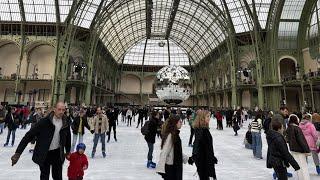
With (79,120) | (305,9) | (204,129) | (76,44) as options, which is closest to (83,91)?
(76,44)

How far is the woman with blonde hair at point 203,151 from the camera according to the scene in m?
4.52

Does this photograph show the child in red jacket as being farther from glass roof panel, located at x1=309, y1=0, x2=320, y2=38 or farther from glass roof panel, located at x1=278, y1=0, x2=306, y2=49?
glass roof panel, located at x1=278, y1=0, x2=306, y2=49

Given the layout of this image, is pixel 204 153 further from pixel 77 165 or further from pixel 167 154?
pixel 77 165

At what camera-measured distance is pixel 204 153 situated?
4.61 meters

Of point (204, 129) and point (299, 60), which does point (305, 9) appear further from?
point (204, 129)

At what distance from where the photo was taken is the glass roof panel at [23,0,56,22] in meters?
34.6

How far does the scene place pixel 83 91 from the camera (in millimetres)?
38500

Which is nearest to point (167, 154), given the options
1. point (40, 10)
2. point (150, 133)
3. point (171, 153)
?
point (171, 153)

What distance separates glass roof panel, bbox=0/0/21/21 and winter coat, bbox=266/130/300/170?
39.3 m

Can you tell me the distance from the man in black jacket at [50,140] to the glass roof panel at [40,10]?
116 feet

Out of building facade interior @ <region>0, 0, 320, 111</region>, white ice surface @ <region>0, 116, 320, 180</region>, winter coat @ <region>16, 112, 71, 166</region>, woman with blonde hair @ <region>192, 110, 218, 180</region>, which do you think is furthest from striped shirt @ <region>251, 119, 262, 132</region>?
building facade interior @ <region>0, 0, 320, 111</region>

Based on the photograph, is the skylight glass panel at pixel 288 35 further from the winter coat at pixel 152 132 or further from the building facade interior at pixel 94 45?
the winter coat at pixel 152 132

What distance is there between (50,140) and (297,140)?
5.02m

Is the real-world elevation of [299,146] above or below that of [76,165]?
above
